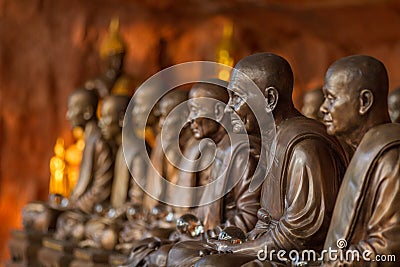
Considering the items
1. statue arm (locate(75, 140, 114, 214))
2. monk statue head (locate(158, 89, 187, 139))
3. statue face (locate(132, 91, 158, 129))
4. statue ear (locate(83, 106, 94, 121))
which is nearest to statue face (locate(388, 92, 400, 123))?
monk statue head (locate(158, 89, 187, 139))

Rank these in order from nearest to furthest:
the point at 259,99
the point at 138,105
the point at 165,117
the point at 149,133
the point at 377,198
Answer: the point at 377,198 → the point at 259,99 → the point at 165,117 → the point at 138,105 → the point at 149,133

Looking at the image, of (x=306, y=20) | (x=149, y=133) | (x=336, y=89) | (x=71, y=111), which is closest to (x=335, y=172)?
(x=336, y=89)

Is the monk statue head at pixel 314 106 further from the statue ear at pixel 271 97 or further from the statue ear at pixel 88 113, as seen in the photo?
the statue ear at pixel 88 113

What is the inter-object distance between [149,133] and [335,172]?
13.2 ft

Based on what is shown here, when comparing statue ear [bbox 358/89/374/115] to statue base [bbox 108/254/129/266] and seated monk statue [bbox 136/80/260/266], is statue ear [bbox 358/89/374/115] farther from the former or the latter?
statue base [bbox 108/254/129/266]

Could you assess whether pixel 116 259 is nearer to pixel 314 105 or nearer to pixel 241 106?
pixel 314 105

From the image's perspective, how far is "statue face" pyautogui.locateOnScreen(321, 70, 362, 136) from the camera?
375 cm

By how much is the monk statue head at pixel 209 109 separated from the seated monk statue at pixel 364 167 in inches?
67.7

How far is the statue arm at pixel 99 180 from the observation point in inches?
295

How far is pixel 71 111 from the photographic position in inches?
323

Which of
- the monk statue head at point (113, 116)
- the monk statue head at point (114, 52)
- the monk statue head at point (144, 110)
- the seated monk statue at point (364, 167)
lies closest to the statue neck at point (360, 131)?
the seated monk statue at point (364, 167)

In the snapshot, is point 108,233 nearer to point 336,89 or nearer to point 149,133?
point 149,133

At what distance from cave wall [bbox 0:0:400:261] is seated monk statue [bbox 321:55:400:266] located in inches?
258

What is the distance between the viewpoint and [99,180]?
752cm
